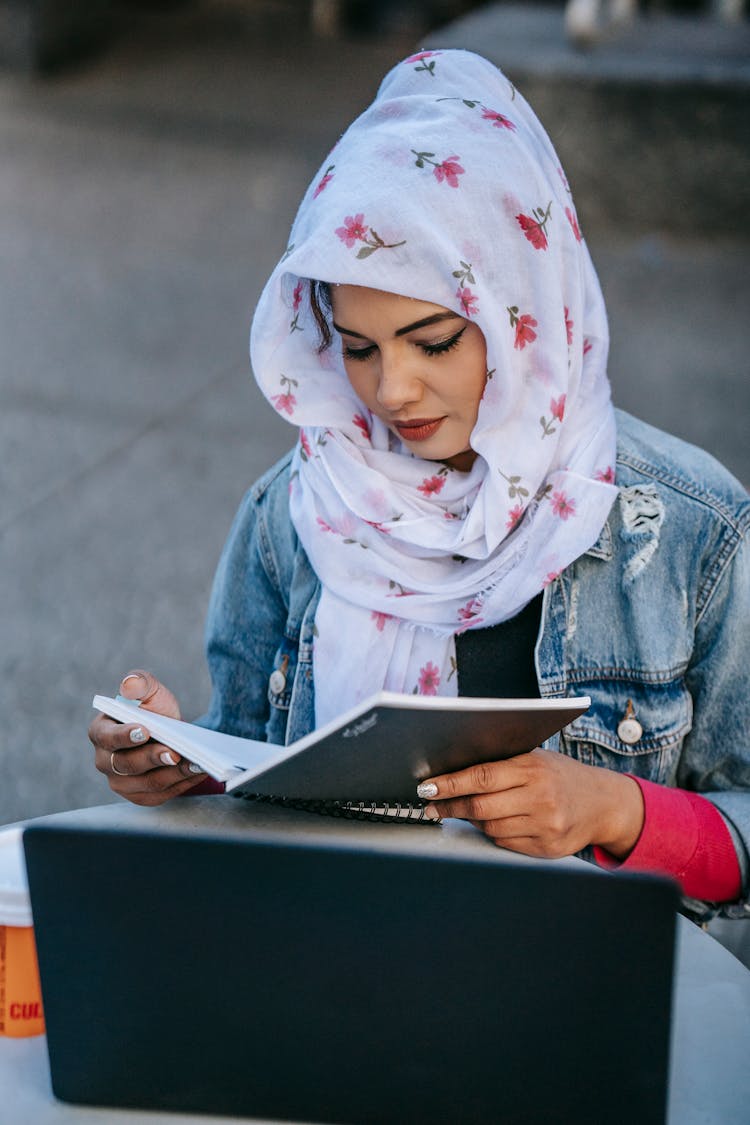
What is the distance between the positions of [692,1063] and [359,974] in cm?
40

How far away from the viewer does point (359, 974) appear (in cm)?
101

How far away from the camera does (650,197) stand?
601 cm

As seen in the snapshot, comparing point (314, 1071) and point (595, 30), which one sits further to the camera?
point (595, 30)

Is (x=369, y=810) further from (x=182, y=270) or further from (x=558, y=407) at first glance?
(x=182, y=270)

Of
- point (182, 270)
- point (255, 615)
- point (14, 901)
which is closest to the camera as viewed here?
point (14, 901)

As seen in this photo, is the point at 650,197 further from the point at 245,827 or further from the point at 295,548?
the point at 245,827

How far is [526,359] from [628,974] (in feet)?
3.05

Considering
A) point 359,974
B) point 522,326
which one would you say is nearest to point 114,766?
point 359,974

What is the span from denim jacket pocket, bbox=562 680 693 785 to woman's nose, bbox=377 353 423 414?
0.43 m

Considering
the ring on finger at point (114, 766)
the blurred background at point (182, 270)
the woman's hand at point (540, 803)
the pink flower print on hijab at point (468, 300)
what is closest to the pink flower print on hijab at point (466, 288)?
the pink flower print on hijab at point (468, 300)

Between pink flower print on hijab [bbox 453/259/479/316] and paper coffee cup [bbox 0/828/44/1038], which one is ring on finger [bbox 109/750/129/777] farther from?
pink flower print on hijab [bbox 453/259/479/316]

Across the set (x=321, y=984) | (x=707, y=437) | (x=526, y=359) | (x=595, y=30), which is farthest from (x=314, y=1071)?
(x=595, y=30)

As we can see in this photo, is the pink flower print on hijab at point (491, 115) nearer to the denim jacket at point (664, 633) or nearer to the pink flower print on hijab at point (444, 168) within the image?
the pink flower print on hijab at point (444, 168)

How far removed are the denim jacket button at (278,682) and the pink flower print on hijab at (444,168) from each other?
704 mm
